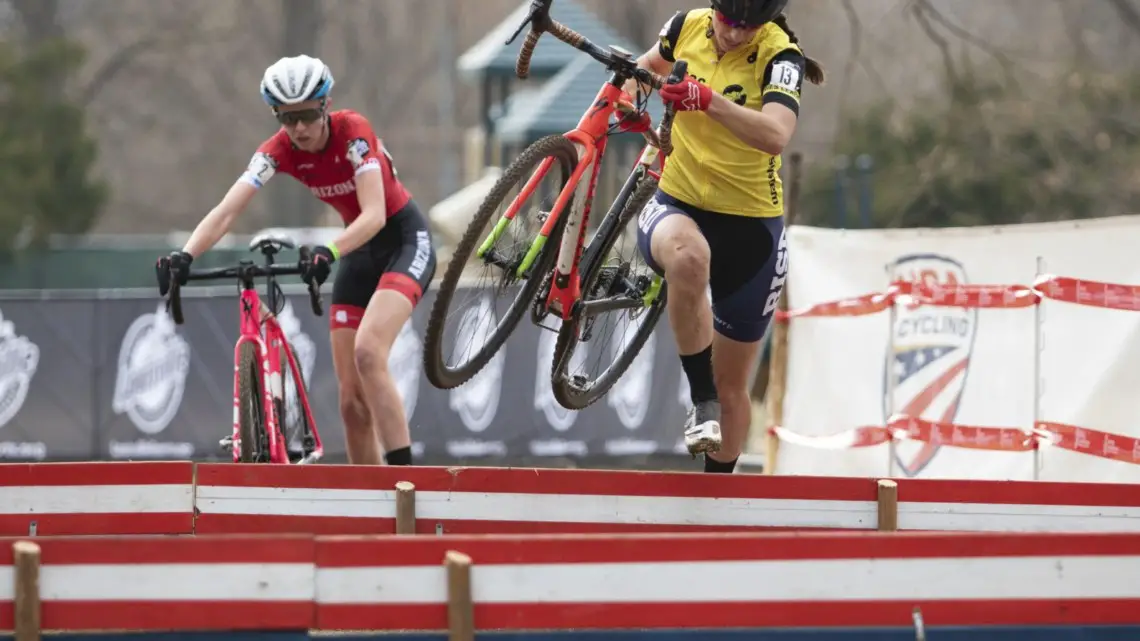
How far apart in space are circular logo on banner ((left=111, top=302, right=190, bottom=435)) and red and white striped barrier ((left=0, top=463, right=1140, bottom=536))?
8049mm

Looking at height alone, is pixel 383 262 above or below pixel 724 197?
below

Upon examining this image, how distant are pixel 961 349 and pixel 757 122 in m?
4.71

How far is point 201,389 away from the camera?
49.3 ft

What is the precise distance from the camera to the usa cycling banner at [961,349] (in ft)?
32.7

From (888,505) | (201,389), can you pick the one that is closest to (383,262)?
(888,505)

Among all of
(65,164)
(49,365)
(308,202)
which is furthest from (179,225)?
(49,365)

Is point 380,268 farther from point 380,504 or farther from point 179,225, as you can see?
point 179,225

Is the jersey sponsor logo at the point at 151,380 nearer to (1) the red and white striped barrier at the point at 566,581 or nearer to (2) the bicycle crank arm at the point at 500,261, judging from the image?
(2) the bicycle crank arm at the point at 500,261

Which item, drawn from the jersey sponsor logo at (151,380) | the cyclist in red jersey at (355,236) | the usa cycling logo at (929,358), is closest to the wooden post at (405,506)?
the cyclist in red jersey at (355,236)

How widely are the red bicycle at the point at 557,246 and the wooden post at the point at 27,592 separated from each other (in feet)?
8.04

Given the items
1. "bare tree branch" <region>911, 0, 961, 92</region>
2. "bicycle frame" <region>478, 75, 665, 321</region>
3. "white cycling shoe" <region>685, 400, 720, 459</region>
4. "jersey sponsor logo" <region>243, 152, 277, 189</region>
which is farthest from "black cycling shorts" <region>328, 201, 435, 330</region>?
"bare tree branch" <region>911, 0, 961, 92</region>

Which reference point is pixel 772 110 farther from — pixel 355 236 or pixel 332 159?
pixel 332 159

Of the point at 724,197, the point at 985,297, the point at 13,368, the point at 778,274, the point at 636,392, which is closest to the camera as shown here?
the point at 724,197

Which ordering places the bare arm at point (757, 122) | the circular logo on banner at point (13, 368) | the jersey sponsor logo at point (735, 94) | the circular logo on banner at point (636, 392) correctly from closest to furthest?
the bare arm at point (757, 122) < the jersey sponsor logo at point (735, 94) < the circular logo on banner at point (13, 368) < the circular logo on banner at point (636, 392)
